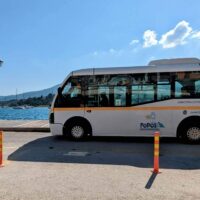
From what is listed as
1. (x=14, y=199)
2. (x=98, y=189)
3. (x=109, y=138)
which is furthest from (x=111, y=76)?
(x=14, y=199)

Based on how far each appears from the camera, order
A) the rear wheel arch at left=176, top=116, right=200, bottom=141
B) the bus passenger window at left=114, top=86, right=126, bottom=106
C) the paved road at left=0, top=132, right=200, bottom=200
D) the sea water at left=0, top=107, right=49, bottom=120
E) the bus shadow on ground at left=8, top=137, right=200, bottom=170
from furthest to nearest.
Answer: the sea water at left=0, top=107, right=49, bottom=120 → the bus passenger window at left=114, top=86, right=126, bottom=106 → the rear wheel arch at left=176, top=116, right=200, bottom=141 → the bus shadow on ground at left=8, top=137, right=200, bottom=170 → the paved road at left=0, top=132, right=200, bottom=200

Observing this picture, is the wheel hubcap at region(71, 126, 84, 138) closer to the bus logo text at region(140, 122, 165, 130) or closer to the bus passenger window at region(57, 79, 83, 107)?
the bus passenger window at region(57, 79, 83, 107)

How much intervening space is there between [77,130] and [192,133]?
4.43 meters

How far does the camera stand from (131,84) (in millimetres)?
11289

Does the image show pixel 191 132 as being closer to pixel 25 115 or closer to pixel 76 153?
pixel 76 153

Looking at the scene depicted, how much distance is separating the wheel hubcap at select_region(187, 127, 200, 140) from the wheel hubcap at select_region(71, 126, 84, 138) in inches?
162

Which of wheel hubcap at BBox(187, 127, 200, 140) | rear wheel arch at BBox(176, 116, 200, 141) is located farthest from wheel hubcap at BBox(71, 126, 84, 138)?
wheel hubcap at BBox(187, 127, 200, 140)

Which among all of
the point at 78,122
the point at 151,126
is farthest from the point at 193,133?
the point at 78,122

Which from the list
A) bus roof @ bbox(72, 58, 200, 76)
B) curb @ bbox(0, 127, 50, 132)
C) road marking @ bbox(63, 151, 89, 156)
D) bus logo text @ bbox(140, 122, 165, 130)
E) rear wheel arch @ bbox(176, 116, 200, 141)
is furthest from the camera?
curb @ bbox(0, 127, 50, 132)

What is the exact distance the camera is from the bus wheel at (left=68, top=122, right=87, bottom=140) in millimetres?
11773

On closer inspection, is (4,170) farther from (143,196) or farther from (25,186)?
(143,196)

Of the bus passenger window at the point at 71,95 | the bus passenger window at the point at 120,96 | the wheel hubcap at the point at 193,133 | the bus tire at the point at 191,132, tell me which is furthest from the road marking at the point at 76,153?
the wheel hubcap at the point at 193,133

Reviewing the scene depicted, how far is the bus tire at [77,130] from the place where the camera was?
11.8m

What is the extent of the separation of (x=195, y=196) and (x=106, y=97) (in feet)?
21.9
